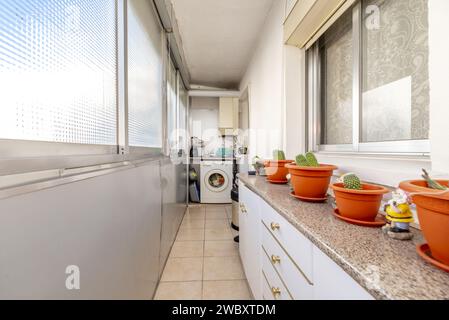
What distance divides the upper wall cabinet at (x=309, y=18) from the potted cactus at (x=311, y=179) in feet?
3.15

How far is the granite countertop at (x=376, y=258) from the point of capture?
389 millimetres

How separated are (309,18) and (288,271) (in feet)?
5.01

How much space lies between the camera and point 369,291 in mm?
408

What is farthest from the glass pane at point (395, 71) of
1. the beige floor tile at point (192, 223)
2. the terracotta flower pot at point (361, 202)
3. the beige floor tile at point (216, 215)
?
the beige floor tile at point (216, 215)

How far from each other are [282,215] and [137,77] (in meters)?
1.26

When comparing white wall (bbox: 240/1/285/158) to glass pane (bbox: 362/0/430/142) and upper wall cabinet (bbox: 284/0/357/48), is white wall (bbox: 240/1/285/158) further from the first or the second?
glass pane (bbox: 362/0/430/142)

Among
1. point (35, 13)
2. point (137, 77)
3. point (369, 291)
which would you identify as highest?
point (137, 77)

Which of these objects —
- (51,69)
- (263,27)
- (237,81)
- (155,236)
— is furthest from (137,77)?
(237,81)

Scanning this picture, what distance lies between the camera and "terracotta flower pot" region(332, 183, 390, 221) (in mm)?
688

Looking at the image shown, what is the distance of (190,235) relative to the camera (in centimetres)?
257

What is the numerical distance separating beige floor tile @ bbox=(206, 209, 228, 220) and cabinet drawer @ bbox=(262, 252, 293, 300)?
6.92 feet

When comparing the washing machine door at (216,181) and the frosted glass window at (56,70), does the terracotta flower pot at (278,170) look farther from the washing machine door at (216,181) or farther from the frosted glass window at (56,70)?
the washing machine door at (216,181)

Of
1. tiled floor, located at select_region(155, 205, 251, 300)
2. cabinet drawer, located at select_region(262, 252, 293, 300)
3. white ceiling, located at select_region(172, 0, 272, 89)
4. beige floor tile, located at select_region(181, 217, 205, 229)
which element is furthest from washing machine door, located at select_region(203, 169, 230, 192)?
cabinet drawer, located at select_region(262, 252, 293, 300)

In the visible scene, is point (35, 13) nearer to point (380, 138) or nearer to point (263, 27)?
point (380, 138)
